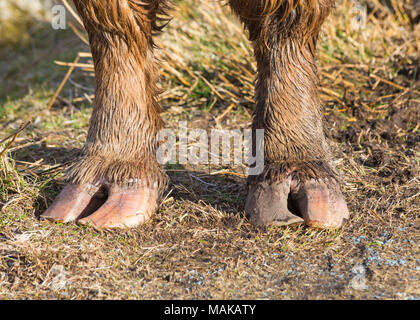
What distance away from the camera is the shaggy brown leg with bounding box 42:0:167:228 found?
5.98 feet

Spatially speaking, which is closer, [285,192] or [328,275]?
[328,275]

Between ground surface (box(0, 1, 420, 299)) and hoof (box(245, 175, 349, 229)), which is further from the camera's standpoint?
hoof (box(245, 175, 349, 229))

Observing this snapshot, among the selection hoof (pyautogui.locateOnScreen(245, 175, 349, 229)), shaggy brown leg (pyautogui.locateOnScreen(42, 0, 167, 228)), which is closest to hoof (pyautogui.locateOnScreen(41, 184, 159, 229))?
shaggy brown leg (pyautogui.locateOnScreen(42, 0, 167, 228))

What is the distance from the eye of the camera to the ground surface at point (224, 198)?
5.06 ft

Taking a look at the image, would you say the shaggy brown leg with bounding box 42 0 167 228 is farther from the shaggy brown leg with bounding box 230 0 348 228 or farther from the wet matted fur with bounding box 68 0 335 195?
the shaggy brown leg with bounding box 230 0 348 228

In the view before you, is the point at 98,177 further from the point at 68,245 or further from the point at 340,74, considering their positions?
the point at 340,74

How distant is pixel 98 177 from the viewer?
189 centimetres

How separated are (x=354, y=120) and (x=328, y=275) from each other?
51.1 inches

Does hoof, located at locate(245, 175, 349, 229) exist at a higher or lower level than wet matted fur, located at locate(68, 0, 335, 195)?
lower

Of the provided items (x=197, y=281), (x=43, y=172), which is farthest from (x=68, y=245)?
(x=43, y=172)

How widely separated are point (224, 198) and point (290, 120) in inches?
15.9

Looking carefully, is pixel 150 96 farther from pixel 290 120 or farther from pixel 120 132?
pixel 290 120

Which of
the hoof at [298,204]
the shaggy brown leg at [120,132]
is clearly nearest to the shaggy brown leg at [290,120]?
the hoof at [298,204]

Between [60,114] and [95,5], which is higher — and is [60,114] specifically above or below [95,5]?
below
